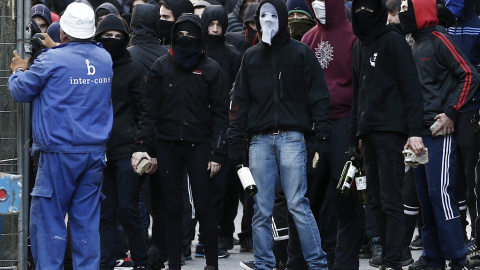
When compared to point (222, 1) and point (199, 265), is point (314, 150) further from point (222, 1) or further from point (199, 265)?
point (222, 1)

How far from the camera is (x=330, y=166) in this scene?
8961 millimetres

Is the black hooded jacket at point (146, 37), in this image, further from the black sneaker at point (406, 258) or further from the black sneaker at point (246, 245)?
the black sneaker at point (406, 258)

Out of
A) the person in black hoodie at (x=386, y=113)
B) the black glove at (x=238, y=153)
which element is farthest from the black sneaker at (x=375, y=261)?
the black glove at (x=238, y=153)

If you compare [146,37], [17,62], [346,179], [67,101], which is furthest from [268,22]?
[17,62]

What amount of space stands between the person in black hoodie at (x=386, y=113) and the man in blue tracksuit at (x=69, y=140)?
6.95 feet

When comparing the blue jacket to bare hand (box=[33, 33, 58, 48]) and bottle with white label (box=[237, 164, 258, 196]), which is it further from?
bottle with white label (box=[237, 164, 258, 196])

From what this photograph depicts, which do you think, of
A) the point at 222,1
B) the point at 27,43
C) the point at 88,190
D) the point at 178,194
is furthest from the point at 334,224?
the point at 222,1

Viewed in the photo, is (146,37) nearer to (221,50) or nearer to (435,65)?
(221,50)

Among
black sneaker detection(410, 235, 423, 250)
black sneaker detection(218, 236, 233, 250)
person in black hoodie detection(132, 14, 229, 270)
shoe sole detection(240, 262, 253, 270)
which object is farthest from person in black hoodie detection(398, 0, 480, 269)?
black sneaker detection(218, 236, 233, 250)

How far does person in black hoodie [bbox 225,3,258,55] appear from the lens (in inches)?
457

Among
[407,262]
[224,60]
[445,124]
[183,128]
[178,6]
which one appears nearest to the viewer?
[445,124]

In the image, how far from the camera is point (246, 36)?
1163 cm

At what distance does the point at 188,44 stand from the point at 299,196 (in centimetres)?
171

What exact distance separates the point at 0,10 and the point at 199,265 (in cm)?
349
